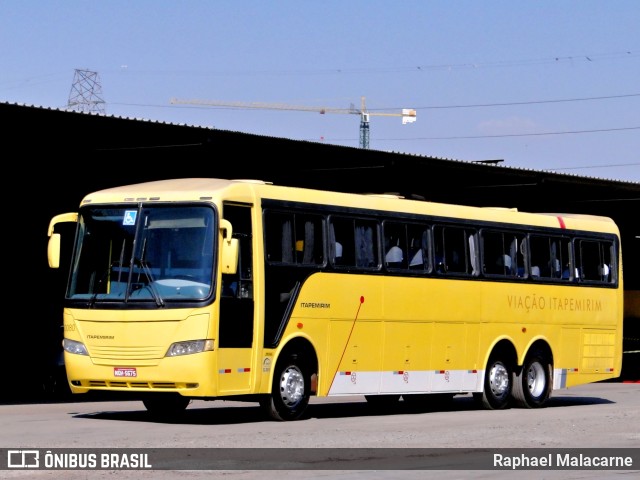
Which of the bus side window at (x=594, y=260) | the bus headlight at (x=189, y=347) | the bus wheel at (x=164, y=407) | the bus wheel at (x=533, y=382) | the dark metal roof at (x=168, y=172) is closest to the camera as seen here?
the bus headlight at (x=189, y=347)

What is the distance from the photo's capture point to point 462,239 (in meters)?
23.3

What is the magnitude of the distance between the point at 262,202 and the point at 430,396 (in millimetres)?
7643

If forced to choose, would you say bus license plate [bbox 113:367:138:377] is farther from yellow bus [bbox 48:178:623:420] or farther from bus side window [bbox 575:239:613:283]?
bus side window [bbox 575:239:613:283]

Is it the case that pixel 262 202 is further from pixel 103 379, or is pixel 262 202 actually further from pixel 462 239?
pixel 462 239

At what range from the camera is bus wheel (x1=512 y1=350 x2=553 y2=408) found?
2447 centimetres

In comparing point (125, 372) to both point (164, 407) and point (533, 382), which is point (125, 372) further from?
point (533, 382)

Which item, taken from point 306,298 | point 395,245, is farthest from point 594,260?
point 306,298

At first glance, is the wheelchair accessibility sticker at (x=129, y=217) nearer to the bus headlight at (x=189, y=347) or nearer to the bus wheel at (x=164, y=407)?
the bus headlight at (x=189, y=347)

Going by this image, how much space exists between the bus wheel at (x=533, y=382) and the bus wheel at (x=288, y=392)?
5.81 metres

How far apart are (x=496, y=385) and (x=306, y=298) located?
18.4ft

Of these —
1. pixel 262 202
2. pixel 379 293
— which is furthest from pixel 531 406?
pixel 262 202

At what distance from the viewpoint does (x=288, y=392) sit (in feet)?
64.1

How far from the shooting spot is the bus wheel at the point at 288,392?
63.4ft

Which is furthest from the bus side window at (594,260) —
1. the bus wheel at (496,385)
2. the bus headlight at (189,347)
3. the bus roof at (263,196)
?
the bus headlight at (189,347)
